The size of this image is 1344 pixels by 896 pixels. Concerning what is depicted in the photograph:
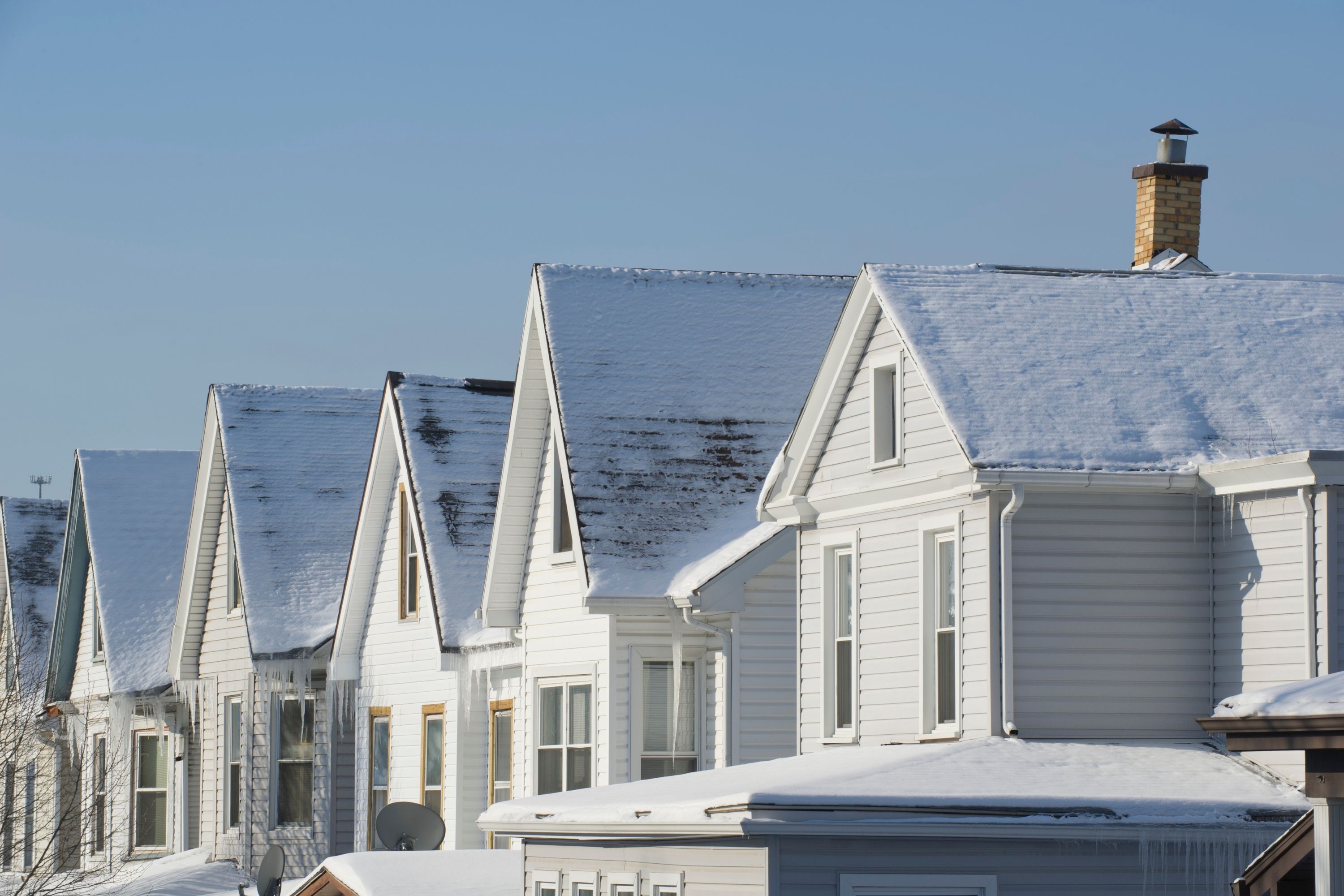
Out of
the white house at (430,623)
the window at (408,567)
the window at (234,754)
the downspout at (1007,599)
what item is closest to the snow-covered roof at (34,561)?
the window at (234,754)

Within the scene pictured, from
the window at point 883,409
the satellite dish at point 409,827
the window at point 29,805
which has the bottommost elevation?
the window at point 29,805

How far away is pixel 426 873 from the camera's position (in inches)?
703

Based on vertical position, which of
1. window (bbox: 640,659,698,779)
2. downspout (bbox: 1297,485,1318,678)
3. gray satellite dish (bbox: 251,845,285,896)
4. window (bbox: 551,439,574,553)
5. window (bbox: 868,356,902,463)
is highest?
window (bbox: 868,356,902,463)

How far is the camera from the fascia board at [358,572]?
89.1ft

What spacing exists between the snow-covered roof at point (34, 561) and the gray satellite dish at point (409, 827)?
18.6 meters

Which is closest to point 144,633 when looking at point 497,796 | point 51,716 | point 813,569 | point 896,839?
point 51,716

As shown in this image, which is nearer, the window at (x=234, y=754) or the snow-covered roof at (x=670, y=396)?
the snow-covered roof at (x=670, y=396)

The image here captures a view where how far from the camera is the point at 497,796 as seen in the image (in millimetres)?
24469

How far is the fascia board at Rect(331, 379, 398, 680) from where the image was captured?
89.1ft

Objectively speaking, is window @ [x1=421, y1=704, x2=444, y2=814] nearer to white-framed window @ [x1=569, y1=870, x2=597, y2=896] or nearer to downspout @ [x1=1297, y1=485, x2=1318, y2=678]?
white-framed window @ [x1=569, y1=870, x2=597, y2=896]

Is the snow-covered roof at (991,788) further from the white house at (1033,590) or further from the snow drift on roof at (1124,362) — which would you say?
the snow drift on roof at (1124,362)

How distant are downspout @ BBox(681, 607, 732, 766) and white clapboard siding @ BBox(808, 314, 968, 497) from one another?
2330mm

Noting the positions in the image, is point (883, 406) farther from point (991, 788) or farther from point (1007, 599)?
point (991, 788)

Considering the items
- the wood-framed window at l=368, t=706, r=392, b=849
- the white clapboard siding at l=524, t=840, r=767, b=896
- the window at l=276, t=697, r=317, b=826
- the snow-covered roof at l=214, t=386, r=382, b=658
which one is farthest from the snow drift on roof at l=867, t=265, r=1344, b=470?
the window at l=276, t=697, r=317, b=826
